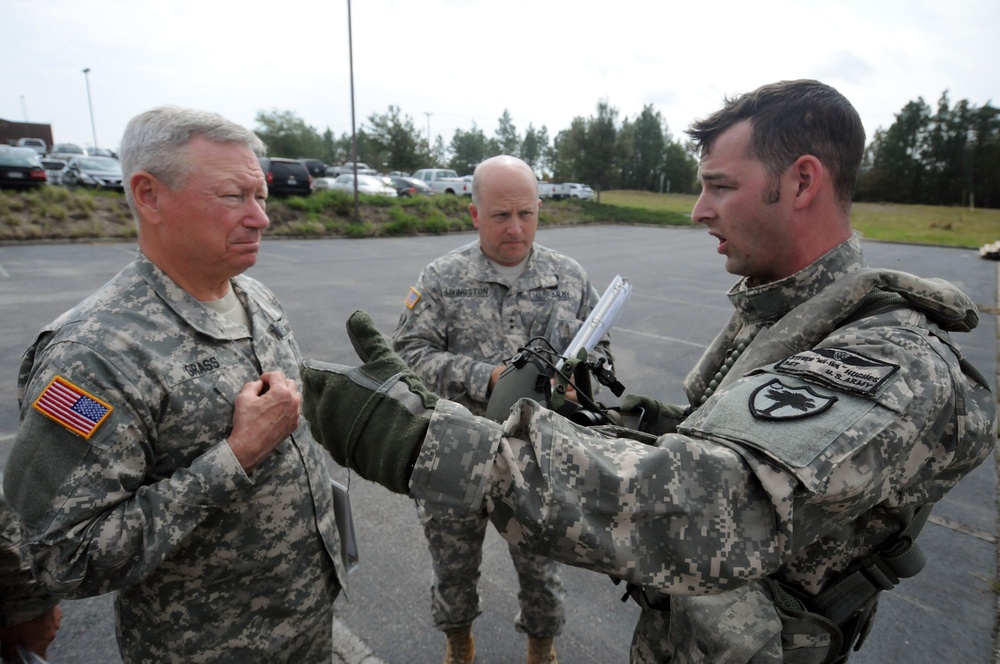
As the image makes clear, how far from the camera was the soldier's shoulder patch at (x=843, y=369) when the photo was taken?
1.01 meters

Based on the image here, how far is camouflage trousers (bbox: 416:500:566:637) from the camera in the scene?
239cm

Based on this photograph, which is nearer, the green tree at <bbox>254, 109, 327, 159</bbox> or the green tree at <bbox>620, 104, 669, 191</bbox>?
the green tree at <bbox>254, 109, 327, 159</bbox>

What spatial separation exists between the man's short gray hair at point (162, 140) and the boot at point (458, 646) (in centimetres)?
195

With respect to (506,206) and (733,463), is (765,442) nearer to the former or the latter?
(733,463)

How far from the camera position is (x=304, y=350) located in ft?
19.6

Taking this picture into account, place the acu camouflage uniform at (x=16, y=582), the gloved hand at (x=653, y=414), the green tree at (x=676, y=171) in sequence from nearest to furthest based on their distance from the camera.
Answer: the acu camouflage uniform at (x=16, y=582)
the gloved hand at (x=653, y=414)
the green tree at (x=676, y=171)

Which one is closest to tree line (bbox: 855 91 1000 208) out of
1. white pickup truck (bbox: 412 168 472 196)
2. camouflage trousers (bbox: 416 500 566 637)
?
white pickup truck (bbox: 412 168 472 196)

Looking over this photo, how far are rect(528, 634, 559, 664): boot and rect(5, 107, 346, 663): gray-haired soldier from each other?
897mm

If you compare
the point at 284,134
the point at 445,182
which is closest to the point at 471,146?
the point at 284,134

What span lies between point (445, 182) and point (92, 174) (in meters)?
15.4

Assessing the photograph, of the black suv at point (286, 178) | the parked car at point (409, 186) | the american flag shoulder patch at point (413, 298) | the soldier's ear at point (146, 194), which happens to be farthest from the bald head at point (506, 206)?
the parked car at point (409, 186)

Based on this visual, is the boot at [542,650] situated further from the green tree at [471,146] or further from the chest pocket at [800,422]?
the green tree at [471,146]

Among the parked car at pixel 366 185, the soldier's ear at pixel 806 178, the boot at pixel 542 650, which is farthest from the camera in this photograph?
the parked car at pixel 366 185

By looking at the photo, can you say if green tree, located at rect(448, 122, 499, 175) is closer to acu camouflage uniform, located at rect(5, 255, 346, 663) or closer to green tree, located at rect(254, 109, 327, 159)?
green tree, located at rect(254, 109, 327, 159)
